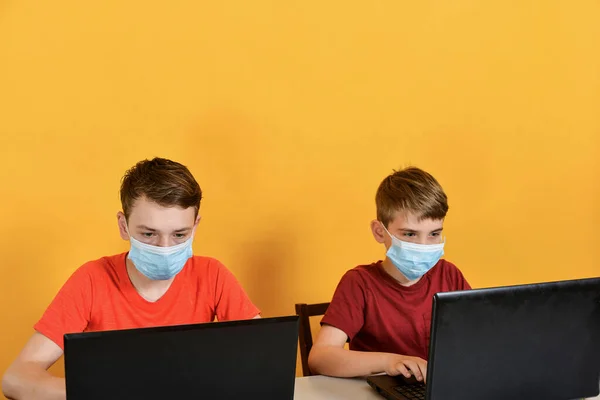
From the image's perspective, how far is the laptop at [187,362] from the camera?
1055 mm

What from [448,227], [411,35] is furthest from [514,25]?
[448,227]

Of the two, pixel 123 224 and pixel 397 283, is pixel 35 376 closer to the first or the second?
pixel 123 224

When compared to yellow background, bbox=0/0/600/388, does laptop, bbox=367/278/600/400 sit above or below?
below

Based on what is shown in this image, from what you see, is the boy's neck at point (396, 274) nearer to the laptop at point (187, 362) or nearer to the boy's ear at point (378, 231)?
the boy's ear at point (378, 231)

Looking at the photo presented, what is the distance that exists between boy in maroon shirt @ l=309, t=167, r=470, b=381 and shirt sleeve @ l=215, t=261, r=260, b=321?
8.4 inches

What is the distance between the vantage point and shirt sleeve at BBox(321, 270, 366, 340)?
189 cm

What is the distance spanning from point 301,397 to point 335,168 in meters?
1.05

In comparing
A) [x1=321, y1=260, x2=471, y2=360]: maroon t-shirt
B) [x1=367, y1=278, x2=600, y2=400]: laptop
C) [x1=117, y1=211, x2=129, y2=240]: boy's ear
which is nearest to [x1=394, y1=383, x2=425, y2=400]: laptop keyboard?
[x1=367, y1=278, x2=600, y2=400]: laptop

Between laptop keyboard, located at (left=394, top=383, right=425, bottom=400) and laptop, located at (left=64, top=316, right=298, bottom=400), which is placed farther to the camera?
laptop keyboard, located at (left=394, top=383, right=425, bottom=400)

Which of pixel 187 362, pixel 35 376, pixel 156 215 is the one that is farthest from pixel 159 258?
pixel 187 362

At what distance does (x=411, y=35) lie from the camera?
8.30 feet

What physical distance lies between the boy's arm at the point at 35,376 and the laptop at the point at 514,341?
0.80m

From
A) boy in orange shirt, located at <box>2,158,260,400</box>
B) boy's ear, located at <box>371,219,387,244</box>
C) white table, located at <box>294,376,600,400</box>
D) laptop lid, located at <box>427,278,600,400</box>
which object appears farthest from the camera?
boy's ear, located at <box>371,219,387,244</box>

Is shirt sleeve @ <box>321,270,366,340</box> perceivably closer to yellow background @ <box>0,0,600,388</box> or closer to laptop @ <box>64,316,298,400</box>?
yellow background @ <box>0,0,600,388</box>
